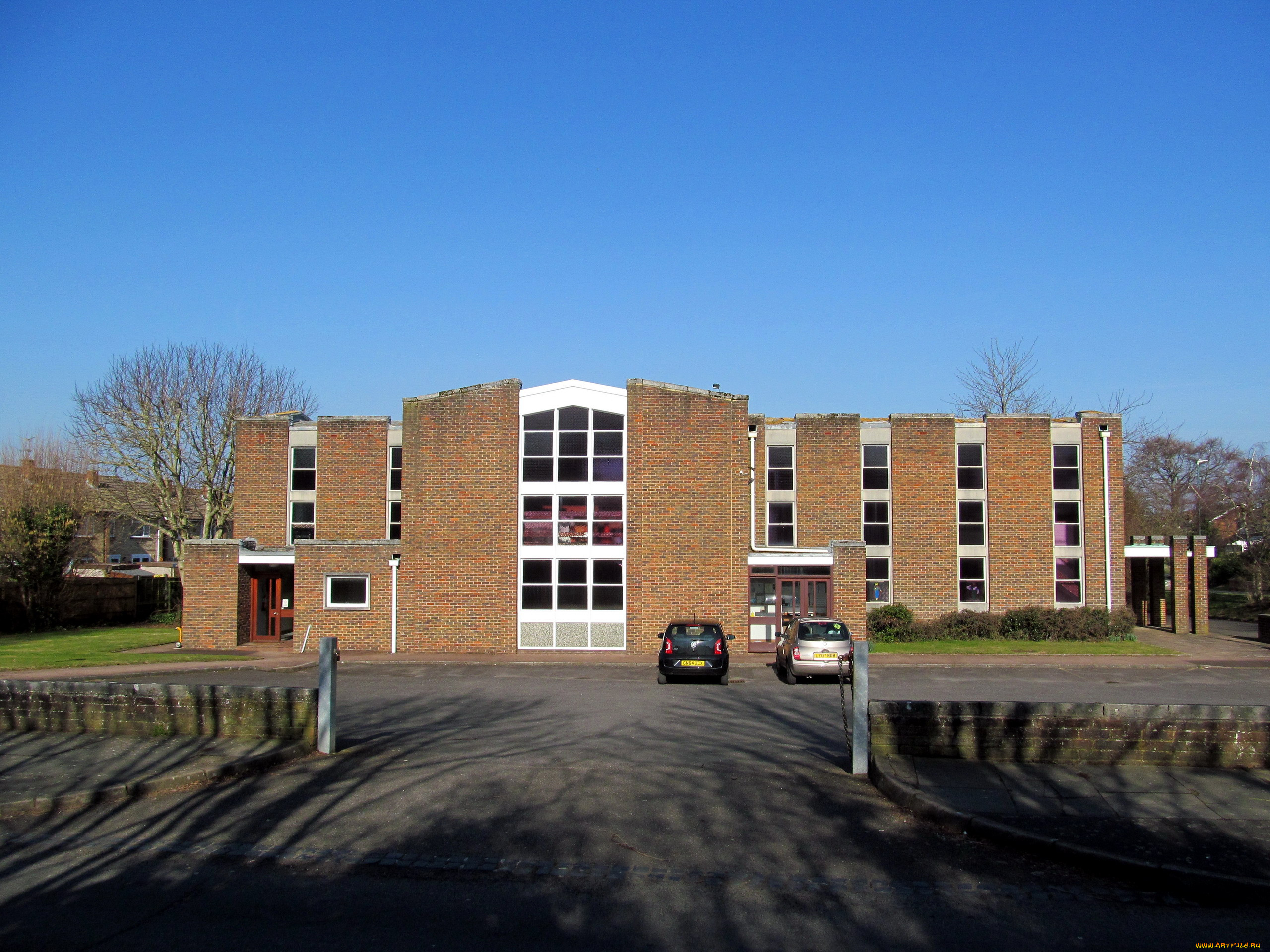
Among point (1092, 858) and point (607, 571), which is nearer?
point (1092, 858)

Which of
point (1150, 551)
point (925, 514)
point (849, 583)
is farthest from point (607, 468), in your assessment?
point (1150, 551)

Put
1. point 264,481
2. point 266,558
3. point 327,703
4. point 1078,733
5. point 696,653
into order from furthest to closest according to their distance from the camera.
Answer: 1. point 264,481
2. point 266,558
3. point 696,653
4. point 327,703
5. point 1078,733

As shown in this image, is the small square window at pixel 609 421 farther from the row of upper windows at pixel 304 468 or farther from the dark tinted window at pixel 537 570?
the row of upper windows at pixel 304 468

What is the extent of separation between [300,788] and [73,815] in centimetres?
200

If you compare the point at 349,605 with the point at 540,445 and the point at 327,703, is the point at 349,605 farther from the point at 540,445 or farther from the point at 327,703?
the point at 327,703

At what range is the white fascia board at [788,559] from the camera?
28.8m

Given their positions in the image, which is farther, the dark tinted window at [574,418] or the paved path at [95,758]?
the dark tinted window at [574,418]

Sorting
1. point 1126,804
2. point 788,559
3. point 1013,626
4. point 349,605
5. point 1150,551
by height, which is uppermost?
point 1150,551

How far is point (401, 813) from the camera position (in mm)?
8656

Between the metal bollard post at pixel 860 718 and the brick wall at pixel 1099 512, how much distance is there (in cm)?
2788

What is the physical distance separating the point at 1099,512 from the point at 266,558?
96.8ft

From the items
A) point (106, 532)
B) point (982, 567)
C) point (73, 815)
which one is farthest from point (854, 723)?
point (106, 532)

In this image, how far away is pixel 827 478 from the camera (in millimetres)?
34031

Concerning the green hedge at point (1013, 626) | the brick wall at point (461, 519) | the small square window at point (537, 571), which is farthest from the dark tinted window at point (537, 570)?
the green hedge at point (1013, 626)
